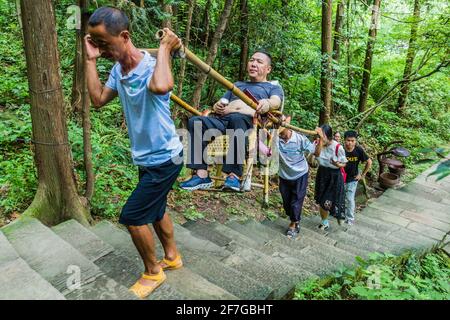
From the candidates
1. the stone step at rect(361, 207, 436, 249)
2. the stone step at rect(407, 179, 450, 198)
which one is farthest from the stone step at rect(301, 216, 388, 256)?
the stone step at rect(407, 179, 450, 198)

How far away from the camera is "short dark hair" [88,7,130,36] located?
6.35 ft

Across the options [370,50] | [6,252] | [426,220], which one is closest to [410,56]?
[370,50]

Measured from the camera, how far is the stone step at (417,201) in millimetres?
7543

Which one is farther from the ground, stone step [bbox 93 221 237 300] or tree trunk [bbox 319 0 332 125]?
tree trunk [bbox 319 0 332 125]

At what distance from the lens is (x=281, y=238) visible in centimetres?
456

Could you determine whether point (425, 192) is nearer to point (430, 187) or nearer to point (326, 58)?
point (430, 187)

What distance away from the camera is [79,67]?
467cm

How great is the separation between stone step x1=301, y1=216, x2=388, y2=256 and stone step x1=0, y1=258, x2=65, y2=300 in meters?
3.58

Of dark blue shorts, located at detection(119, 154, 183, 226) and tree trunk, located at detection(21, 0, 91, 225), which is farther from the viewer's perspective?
tree trunk, located at detection(21, 0, 91, 225)

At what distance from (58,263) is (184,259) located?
960 mm

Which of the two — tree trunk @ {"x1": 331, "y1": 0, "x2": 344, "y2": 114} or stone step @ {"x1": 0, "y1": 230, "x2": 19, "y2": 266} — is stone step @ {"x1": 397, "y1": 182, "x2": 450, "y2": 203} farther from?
stone step @ {"x1": 0, "y1": 230, "x2": 19, "y2": 266}

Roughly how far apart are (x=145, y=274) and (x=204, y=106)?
5.40m

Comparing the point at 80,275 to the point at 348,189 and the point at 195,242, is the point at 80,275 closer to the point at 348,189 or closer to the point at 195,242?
the point at 195,242
